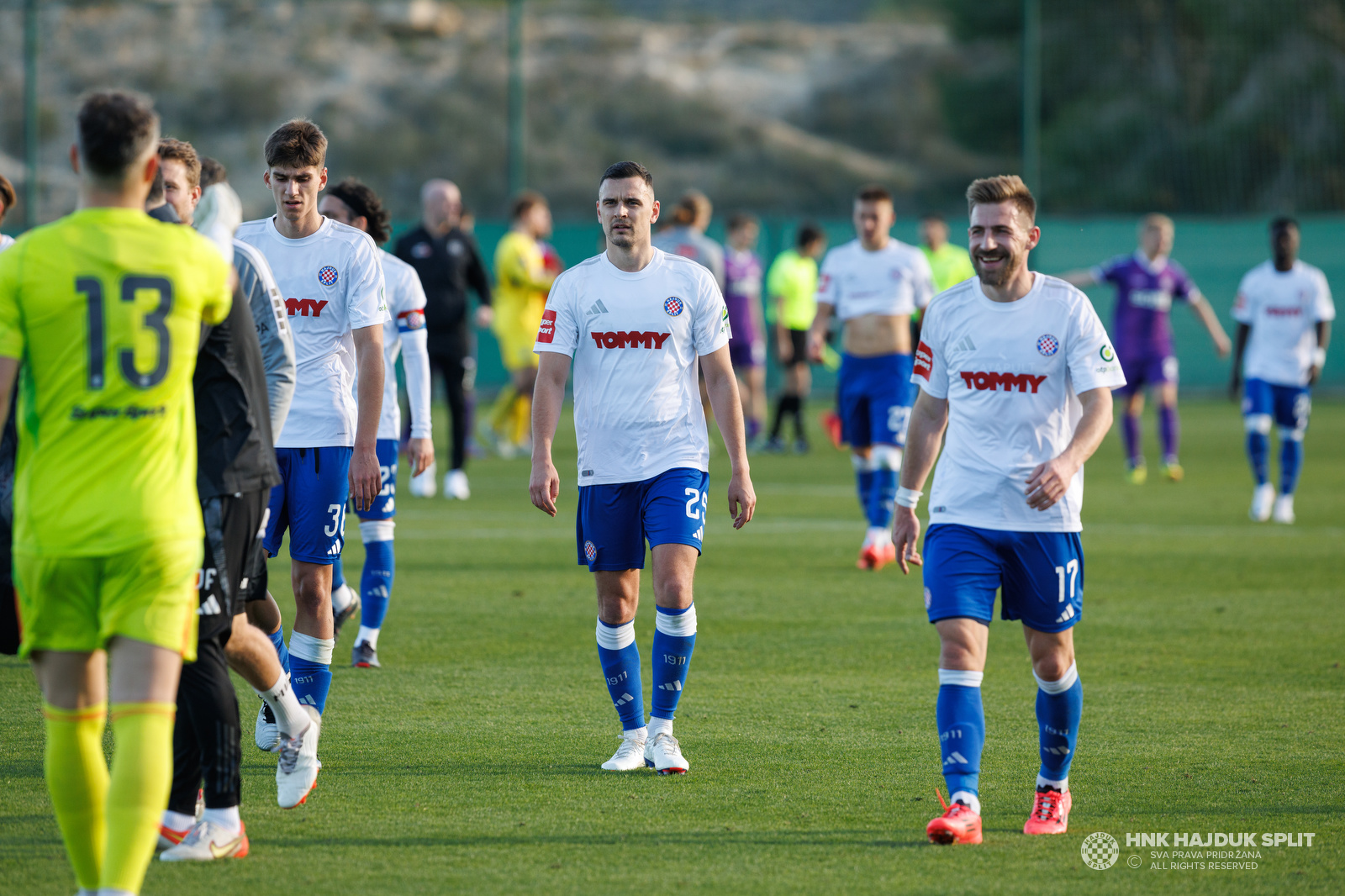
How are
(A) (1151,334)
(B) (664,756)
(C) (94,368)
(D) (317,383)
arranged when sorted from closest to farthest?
(C) (94,368) → (B) (664,756) → (D) (317,383) → (A) (1151,334)

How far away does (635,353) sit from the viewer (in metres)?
6.04

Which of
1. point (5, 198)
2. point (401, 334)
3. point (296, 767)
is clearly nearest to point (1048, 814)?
point (296, 767)

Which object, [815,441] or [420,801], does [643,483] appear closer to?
[420,801]

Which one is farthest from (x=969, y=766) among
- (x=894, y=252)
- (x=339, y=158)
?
(x=339, y=158)

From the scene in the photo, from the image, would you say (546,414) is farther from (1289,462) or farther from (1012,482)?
(1289,462)

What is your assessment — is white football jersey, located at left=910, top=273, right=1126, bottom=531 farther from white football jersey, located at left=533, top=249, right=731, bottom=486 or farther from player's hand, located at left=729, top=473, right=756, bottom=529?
white football jersey, located at left=533, top=249, right=731, bottom=486

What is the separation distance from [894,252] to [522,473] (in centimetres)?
648

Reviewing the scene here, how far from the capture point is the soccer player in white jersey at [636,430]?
235 inches

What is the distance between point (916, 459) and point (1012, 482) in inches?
15.1

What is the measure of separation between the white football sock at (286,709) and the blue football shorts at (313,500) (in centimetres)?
73

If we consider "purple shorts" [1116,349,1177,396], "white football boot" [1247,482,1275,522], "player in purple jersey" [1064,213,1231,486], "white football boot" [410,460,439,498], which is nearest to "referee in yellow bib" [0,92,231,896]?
"white football boot" [410,460,439,498]

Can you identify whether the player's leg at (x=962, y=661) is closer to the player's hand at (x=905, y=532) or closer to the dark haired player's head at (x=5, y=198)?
the player's hand at (x=905, y=532)

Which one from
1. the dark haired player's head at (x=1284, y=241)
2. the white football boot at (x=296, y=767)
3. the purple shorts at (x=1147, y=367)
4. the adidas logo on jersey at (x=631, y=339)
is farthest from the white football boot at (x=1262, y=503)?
the white football boot at (x=296, y=767)

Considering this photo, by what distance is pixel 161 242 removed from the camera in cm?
389
